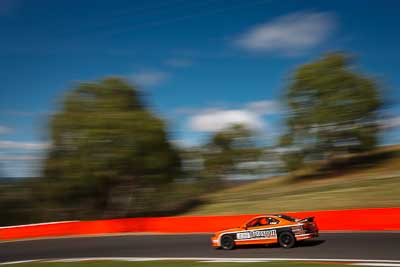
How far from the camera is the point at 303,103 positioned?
42.6 metres

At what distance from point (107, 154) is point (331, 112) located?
71.9 feet

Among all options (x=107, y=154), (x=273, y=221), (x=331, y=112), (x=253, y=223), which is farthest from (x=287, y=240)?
(x=331, y=112)

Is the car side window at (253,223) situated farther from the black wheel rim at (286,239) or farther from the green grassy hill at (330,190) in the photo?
the green grassy hill at (330,190)

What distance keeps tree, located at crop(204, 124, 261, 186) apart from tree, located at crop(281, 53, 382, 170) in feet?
41.1

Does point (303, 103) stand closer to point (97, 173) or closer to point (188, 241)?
point (97, 173)

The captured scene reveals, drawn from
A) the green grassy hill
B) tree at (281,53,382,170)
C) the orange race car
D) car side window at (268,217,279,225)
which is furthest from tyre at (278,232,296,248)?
tree at (281,53,382,170)

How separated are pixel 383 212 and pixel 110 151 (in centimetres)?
2062

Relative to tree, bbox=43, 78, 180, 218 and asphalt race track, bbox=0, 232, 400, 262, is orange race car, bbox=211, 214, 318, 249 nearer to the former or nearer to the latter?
asphalt race track, bbox=0, 232, 400, 262

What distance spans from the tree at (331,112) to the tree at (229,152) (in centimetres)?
1253

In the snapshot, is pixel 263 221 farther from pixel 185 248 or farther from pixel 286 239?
pixel 185 248

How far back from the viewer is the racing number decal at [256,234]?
14.0 m

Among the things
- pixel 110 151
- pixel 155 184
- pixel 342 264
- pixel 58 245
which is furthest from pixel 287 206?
pixel 342 264

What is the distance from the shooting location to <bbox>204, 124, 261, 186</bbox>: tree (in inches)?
2149

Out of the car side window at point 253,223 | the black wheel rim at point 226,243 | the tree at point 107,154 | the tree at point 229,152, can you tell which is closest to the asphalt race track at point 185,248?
the black wheel rim at point 226,243
